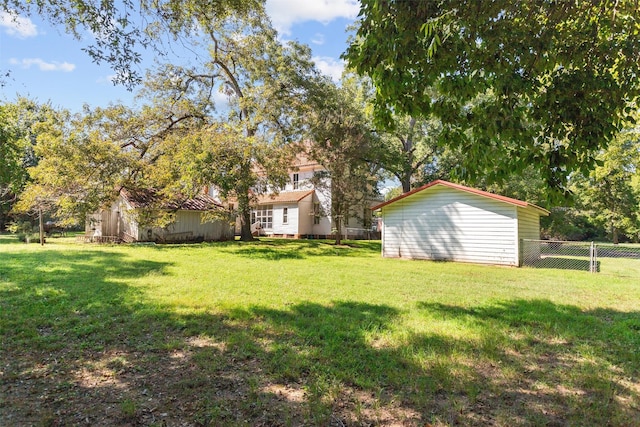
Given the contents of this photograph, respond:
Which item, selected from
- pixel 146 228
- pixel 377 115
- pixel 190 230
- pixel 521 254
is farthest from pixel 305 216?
pixel 377 115

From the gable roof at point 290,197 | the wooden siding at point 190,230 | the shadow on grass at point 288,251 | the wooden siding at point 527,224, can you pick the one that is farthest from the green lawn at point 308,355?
the gable roof at point 290,197

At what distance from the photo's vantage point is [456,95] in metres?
4.32

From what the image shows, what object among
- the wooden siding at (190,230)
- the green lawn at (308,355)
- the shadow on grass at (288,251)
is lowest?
the green lawn at (308,355)

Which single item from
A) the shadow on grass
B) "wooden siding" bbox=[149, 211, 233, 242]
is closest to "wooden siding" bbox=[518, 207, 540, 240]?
the shadow on grass

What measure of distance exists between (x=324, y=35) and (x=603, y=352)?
29.7 feet

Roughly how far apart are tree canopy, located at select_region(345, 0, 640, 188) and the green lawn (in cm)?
223

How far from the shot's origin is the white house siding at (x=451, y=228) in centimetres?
1371

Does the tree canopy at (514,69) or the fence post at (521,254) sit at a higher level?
the tree canopy at (514,69)

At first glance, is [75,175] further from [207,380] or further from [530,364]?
[530,364]

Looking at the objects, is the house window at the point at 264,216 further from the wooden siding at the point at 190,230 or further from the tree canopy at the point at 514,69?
the tree canopy at the point at 514,69

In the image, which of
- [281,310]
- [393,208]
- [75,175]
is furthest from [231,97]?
[281,310]

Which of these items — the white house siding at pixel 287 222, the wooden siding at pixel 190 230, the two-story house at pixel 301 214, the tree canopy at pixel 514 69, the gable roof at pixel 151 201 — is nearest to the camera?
the tree canopy at pixel 514 69

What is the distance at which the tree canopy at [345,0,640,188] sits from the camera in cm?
390

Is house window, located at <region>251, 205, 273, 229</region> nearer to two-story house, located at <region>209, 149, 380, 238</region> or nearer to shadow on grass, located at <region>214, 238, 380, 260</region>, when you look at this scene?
two-story house, located at <region>209, 149, 380, 238</region>
